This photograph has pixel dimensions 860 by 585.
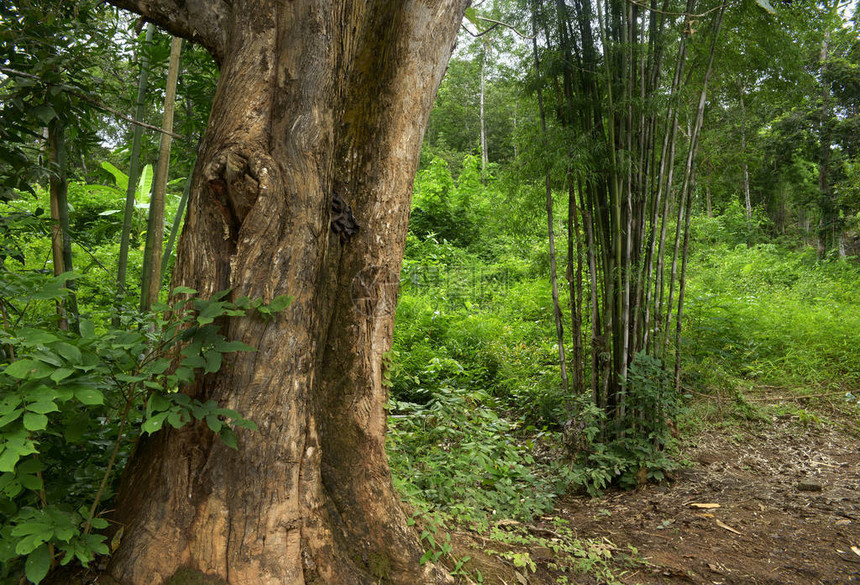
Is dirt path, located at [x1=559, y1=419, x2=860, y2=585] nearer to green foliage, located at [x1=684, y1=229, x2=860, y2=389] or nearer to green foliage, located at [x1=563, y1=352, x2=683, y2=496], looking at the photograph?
green foliage, located at [x1=563, y1=352, x2=683, y2=496]

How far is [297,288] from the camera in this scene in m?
1.53

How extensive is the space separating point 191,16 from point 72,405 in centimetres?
127

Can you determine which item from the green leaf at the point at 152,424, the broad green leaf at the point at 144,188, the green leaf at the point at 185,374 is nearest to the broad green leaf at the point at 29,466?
the green leaf at the point at 152,424

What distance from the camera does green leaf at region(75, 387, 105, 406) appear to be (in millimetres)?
1175

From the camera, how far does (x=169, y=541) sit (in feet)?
4.60

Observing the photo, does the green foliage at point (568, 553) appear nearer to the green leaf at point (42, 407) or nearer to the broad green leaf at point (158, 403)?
the broad green leaf at point (158, 403)

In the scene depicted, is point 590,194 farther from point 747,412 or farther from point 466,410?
point 747,412

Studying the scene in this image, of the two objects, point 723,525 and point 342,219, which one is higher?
point 342,219

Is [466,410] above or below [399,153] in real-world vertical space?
below

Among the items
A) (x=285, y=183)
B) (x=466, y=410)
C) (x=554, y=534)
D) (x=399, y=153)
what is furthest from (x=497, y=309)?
(x=285, y=183)

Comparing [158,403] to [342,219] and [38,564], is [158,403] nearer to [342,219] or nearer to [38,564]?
[38,564]

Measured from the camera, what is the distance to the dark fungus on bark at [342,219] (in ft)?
5.88

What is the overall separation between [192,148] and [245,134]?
1.86 meters

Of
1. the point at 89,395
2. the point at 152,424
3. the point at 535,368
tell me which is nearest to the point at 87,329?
the point at 89,395
